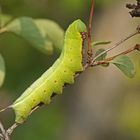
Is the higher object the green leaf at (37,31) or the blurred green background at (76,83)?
the green leaf at (37,31)

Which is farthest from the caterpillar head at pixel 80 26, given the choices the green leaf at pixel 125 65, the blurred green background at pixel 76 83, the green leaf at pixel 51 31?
the blurred green background at pixel 76 83

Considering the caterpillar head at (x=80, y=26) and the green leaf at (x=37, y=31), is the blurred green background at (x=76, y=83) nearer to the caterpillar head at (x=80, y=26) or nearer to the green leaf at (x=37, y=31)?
the green leaf at (x=37, y=31)

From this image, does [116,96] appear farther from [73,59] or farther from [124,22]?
[73,59]

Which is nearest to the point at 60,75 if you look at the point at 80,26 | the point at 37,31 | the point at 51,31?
the point at 80,26

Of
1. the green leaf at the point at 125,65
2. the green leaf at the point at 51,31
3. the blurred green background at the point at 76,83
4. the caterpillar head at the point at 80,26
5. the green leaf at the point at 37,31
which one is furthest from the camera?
the blurred green background at the point at 76,83

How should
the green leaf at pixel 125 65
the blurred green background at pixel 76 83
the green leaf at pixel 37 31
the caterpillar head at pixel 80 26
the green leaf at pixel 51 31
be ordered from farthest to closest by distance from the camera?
the blurred green background at pixel 76 83 → the green leaf at pixel 51 31 → the green leaf at pixel 37 31 → the green leaf at pixel 125 65 → the caterpillar head at pixel 80 26

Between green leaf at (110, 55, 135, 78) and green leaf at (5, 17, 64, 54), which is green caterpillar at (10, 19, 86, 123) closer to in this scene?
green leaf at (110, 55, 135, 78)

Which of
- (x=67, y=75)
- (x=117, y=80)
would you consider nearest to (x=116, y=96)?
(x=117, y=80)

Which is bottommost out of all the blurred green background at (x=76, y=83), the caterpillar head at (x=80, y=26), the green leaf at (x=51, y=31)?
the blurred green background at (x=76, y=83)
